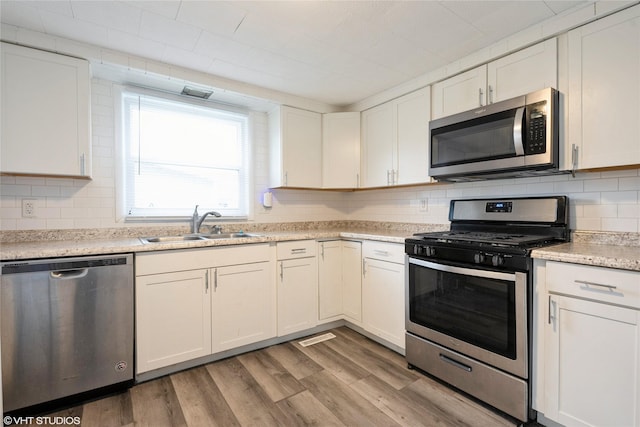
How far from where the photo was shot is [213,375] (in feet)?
6.99

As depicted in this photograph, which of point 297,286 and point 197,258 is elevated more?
point 197,258

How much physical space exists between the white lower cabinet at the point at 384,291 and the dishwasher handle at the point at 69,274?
78.8 inches

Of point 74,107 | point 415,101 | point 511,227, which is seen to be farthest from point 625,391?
point 74,107

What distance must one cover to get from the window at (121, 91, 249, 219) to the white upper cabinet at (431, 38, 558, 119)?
1.92 m

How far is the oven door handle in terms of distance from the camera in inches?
65.5

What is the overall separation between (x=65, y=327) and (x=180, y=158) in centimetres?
157

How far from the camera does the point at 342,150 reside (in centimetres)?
323

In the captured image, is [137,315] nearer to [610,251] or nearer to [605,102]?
[610,251]

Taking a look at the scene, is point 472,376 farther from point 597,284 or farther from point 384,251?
point 384,251

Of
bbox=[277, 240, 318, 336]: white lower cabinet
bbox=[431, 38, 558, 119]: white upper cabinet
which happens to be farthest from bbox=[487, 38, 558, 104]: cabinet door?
bbox=[277, 240, 318, 336]: white lower cabinet

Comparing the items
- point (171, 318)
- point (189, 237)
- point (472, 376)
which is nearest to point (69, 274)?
point (171, 318)

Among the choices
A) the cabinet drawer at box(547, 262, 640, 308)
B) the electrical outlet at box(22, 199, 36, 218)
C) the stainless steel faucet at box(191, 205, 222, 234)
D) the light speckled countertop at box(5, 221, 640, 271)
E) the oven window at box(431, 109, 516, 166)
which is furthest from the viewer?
the stainless steel faucet at box(191, 205, 222, 234)

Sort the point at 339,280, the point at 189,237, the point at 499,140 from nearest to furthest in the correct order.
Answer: the point at 499,140
the point at 189,237
the point at 339,280

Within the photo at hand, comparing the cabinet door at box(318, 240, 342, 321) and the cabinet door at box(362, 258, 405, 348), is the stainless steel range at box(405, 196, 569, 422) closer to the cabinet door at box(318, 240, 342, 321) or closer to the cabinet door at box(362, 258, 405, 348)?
the cabinet door at box(362, 258, 405, 348)
